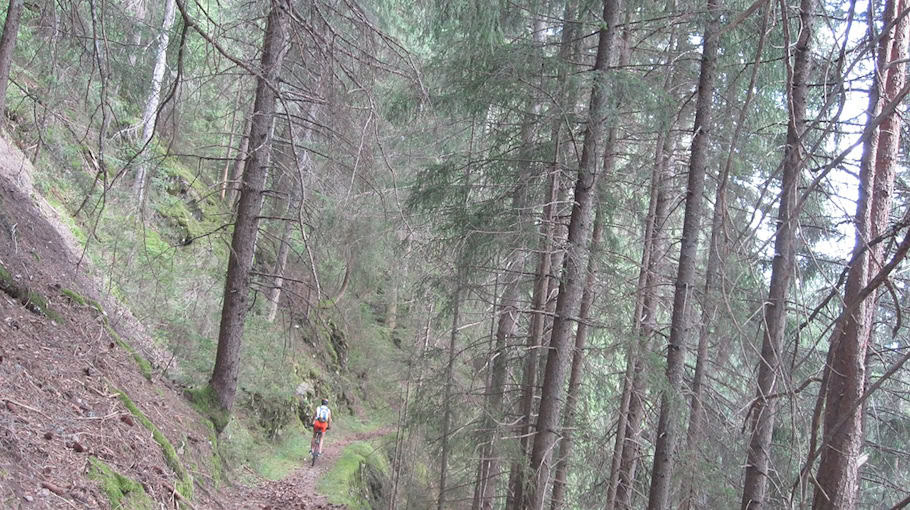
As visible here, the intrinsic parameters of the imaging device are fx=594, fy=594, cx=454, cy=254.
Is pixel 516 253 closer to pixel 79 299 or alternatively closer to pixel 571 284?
pixel 571 284

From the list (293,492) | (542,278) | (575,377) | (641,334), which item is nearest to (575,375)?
(575,377)

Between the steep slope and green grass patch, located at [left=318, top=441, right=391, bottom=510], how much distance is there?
509 centimetres

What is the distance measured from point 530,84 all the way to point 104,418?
16.2 feet

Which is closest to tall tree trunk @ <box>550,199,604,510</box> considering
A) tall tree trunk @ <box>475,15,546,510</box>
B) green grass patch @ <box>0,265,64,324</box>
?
tall tree trunk @ <box>475,15,546,510</box>

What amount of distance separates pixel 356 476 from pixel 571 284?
8.96 m

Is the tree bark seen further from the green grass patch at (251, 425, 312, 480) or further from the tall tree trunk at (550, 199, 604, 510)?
the green grass patch at (251, 425, 312, 480)

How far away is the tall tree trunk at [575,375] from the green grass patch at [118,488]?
4.45 metres

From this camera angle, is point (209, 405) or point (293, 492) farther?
point (293, 492)

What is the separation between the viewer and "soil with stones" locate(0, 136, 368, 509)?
361cm

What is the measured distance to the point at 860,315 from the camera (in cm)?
335

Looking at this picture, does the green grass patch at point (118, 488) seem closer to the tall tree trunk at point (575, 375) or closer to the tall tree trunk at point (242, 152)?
the tall tree trunk at point (242, 152)

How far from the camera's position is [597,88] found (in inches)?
253

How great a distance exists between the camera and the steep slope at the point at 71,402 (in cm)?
361

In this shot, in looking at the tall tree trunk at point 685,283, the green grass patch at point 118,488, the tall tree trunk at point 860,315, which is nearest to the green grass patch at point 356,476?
the tall tree trunk at point 685,283
